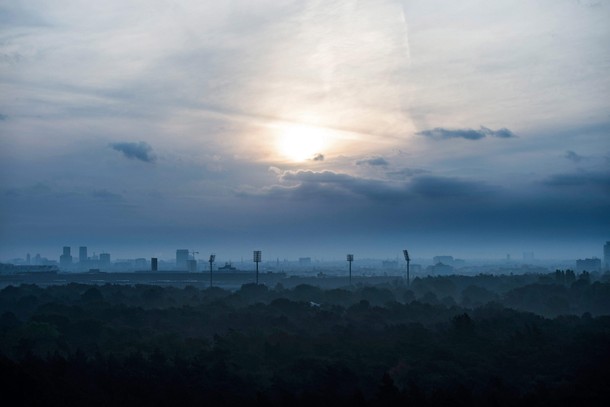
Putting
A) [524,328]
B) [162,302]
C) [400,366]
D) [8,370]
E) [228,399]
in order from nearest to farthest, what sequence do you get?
[8,370], [228,399], [400,366], [524,328], [162,302]

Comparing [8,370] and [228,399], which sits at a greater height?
[8,370]

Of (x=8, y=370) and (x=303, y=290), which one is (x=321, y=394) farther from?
(x=303, y=290)

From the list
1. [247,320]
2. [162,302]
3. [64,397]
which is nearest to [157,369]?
[64,397]

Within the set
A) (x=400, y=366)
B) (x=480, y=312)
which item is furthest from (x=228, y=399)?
(x=480, y=312)

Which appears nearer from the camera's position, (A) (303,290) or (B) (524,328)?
(B) (524,328)

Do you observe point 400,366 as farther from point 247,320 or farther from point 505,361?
point 247,320

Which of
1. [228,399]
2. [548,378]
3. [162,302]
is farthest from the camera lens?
[162,302]
